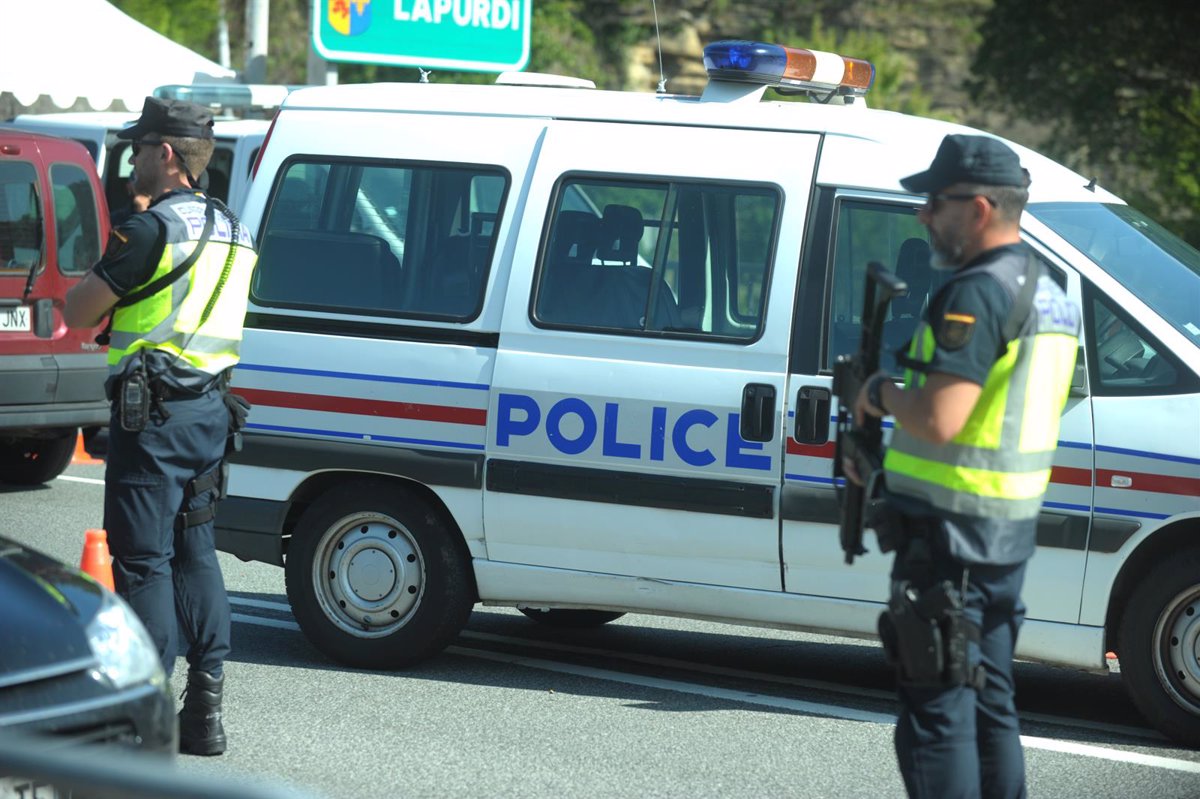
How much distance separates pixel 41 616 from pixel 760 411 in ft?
8.48

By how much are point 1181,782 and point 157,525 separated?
3.21 metres

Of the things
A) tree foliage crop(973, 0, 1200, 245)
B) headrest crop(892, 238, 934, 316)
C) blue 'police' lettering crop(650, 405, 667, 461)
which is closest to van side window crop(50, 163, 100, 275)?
blue 'police' lettering crop(650, 405, 667, 461)

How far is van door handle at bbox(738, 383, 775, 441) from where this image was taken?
5684 millimetres

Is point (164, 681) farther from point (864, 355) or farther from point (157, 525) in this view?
point (864, 355)

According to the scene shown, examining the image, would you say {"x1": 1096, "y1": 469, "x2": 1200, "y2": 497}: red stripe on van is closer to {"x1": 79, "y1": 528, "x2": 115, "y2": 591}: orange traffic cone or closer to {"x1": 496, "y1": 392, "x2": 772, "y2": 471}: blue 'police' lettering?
{"x1": 496, "y1": 392, "x2": 772, "y2": 471}: blue 'police' lettering

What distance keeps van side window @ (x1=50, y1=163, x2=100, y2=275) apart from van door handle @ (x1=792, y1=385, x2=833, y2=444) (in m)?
5.74

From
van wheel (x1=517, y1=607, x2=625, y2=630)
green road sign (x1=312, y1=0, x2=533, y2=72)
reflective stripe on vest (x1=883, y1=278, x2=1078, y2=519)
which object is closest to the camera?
reflective stripe on vest (x1=883, y1=278, x2=1078, y2=519)

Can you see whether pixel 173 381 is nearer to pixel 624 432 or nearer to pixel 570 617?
pixel 624 432

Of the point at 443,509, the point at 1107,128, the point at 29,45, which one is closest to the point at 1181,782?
the point at 443,509

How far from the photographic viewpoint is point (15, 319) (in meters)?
9.58

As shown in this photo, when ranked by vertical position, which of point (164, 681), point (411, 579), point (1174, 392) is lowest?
point (411, 579)

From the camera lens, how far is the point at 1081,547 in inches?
214

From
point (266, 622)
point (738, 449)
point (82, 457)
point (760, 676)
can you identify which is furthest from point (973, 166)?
point (82, 457)

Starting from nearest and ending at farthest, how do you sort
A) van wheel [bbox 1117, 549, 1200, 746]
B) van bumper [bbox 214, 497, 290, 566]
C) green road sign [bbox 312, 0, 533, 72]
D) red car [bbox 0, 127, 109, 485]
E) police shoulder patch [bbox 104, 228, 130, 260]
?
police shoulder patch [bbox 104, 228, 130, 260] < van wheel [bbox 1117, 549, 1200, 746] < van bumper [bbox 214, 497, 290, 566] < red car [bbox 0, 127, 109, 485] < green road sign [bbox 312, 0, 533, 72]
